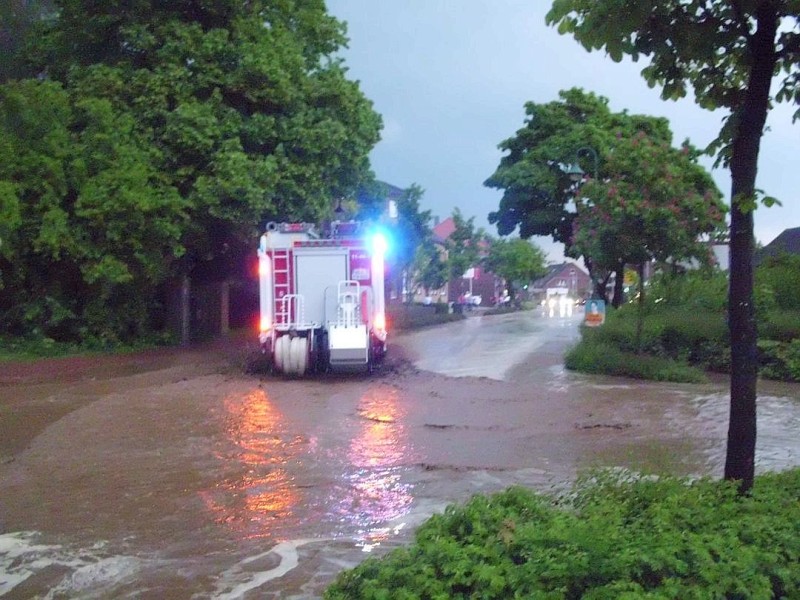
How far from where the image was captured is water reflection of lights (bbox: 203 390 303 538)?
7.95 m

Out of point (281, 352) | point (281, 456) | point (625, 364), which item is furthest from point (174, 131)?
point (281, 456)

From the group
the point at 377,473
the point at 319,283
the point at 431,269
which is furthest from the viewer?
the point at 431,269

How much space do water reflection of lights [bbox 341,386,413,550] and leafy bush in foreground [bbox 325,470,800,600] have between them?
2.28 m

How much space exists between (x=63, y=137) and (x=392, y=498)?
16.6 m

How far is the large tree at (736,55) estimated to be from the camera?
5.71 metres

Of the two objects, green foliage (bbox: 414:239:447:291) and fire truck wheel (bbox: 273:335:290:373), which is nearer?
fire truck wheel (bbox: 273:335:290:373)

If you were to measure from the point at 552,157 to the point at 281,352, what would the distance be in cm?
2373

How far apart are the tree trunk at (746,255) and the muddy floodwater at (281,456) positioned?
8.56 feet

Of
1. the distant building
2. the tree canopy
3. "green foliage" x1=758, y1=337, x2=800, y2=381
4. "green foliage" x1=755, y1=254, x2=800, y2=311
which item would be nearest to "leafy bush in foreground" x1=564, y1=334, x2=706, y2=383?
"green foliage" x1=758, y1=337, x2=800, y2=381

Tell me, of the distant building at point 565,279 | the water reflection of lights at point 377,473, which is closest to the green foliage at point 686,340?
the water reflection of lights at point 377,473

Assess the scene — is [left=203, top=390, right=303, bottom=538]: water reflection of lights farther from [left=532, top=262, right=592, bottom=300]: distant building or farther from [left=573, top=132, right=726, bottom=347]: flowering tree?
[left=532, top=262, right=592, bottom=300]: distant building

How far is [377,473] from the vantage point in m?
9.73

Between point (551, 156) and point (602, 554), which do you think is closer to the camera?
point (602, 554)

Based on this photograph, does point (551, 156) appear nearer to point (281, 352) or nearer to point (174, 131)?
point (174, 131)
